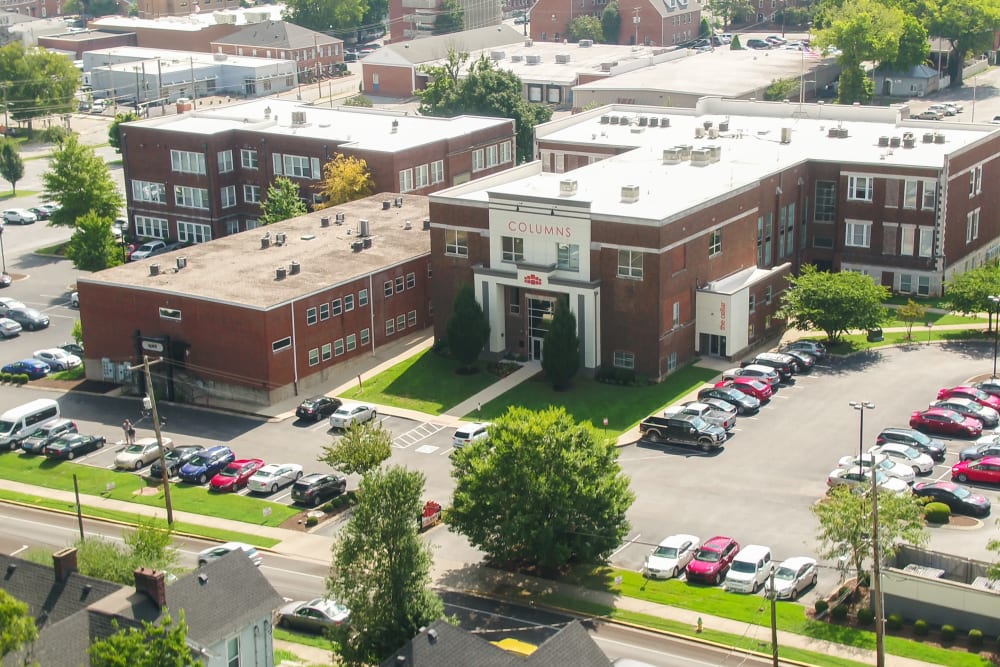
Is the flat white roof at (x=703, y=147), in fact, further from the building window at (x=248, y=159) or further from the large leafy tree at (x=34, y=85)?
the large leafy tree at (x=34, y=85)

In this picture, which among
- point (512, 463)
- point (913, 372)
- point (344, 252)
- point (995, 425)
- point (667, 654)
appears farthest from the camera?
point (344, 252)

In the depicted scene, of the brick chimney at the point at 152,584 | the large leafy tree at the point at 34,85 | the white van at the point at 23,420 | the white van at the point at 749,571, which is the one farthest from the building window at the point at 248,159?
the brick chimney at the point at 152,584

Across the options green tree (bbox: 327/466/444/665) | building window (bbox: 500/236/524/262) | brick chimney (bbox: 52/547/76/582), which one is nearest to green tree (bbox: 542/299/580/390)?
building window (bbox: 500/236/524/262)

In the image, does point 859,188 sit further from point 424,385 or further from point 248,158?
point 248,158

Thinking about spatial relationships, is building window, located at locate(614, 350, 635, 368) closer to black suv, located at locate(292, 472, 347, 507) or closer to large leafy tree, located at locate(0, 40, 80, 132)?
black suv, located at locate(292, 472, 347, 507)

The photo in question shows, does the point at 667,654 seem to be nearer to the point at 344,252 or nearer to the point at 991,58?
the point at 344,252

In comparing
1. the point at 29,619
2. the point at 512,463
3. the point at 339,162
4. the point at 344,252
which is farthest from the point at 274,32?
the point at 29,619

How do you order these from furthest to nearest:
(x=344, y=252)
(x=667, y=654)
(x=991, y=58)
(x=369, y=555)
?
1. (x=991, y=58)
2. (x=344, y=252)
3. (x=667, y=654)
4. (x=369, y=555)
